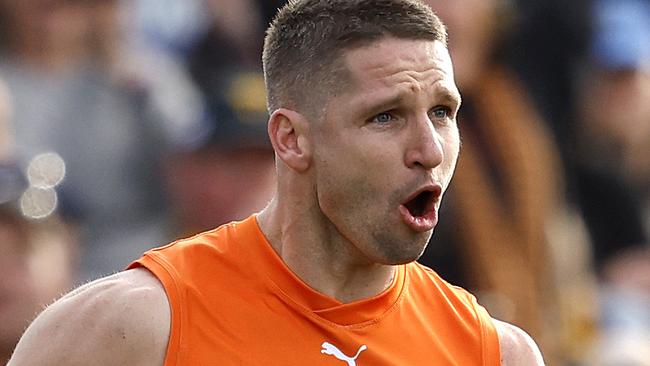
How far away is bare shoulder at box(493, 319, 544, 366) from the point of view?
11.7 ft

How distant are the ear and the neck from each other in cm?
11

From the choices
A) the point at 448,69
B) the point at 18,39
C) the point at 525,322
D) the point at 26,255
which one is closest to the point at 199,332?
the point at 448,69

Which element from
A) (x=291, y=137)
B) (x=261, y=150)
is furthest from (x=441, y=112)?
(x=261, y=150)

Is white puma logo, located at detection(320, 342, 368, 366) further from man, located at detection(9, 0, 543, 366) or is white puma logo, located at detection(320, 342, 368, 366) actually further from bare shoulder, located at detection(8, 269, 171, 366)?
bare shoulder, located at detection(8, 269, 171, 366)

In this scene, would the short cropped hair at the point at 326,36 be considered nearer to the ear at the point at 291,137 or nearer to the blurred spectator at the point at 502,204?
the ear at the point at 291,137

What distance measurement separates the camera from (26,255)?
550 cm

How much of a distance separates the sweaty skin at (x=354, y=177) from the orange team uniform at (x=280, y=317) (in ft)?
0.19

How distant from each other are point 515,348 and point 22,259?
8.39 ft

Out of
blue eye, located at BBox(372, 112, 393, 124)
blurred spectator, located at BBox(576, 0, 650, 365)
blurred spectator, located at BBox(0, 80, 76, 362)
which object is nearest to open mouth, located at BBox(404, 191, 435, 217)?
blue eye, located at BBox(372, 112, 393, 124)

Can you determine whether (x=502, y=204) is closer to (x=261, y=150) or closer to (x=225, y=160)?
(x=261, y=150)

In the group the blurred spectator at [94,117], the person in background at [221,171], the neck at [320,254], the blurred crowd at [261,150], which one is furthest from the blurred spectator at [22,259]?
the neck at [320,254]

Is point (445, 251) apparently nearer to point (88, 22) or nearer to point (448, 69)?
point (88, 22)

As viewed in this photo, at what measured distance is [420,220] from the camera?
3299mm

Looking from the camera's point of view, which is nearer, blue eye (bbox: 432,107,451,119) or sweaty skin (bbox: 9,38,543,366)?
sweaty skin (bbox: 9,38,543,366)
